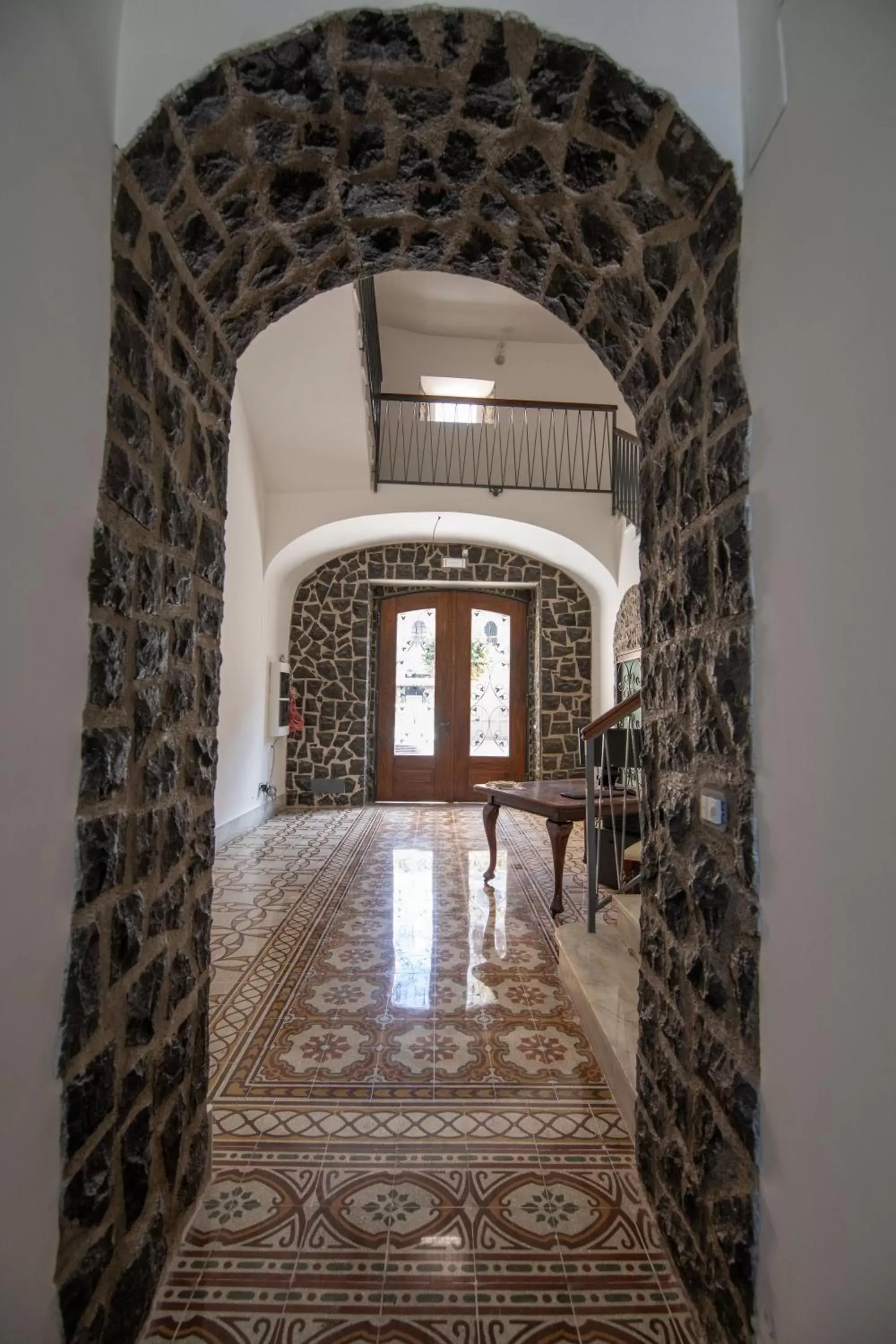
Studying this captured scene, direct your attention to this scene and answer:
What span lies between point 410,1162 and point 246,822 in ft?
15.1

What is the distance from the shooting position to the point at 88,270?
Answer: 1.11 m

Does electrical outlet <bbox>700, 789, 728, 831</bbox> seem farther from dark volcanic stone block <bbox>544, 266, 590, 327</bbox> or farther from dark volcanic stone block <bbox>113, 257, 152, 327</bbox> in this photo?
dark volcanic stone block <bbox>113, 257, 152, 327</bbox>

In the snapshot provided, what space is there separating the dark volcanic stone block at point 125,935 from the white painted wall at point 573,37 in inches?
55.6

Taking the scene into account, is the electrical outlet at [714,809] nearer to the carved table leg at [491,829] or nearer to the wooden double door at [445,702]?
the carved table leg at [491,829]

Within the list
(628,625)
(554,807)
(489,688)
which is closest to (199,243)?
(554,807)

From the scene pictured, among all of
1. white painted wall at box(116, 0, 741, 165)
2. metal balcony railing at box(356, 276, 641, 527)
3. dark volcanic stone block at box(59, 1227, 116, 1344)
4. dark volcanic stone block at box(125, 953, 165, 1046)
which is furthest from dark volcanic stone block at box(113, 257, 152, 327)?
metal balcony railing at box(356, 276, 641, 527)

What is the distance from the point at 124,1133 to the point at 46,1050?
0.39m

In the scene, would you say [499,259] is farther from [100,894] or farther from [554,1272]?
[554,1272]

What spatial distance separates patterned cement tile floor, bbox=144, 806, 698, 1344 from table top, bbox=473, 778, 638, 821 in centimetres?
64

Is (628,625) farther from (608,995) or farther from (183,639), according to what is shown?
(183,639)

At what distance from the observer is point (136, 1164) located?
1290 millimetres

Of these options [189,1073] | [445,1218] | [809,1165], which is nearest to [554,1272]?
[445,1218]

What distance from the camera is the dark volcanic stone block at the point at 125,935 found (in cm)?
122

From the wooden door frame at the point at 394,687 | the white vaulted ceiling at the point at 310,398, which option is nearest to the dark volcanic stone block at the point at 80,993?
the white vaulted ceiling at the point at 310,398
